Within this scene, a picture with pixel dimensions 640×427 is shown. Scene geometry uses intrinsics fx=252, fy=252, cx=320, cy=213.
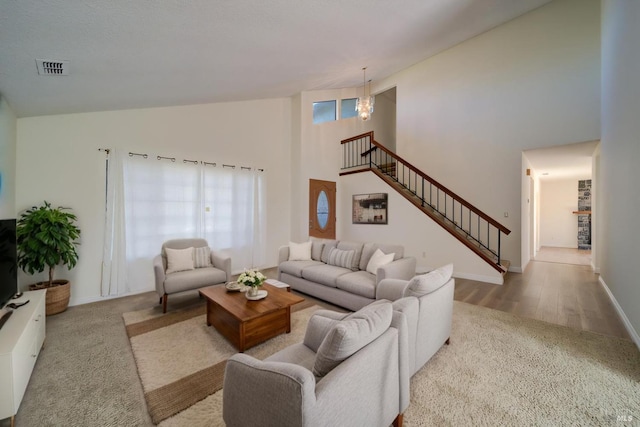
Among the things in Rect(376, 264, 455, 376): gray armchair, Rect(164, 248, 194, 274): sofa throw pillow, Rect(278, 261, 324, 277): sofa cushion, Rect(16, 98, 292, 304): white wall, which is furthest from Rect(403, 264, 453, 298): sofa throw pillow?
Rect(16, 98, 292, 304): white wall

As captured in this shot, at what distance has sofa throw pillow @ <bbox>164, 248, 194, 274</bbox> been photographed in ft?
12.3

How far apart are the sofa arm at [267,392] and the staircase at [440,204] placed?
495cm

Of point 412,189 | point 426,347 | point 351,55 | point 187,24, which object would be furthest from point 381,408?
point 412,189

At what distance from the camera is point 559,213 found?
361 inches

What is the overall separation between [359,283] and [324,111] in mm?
5397

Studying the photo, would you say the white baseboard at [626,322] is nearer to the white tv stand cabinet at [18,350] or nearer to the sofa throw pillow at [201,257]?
the white tv stand cabinet at [18,350]

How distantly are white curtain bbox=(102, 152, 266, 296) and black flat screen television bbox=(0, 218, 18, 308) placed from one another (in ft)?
5.01

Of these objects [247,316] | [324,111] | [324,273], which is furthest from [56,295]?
[324,111]

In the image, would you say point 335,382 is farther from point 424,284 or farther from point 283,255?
point 283,255

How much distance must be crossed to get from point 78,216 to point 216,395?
3535 mm

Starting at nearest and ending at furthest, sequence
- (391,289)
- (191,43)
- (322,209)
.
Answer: (191,43) → (391,289) → (322,209)

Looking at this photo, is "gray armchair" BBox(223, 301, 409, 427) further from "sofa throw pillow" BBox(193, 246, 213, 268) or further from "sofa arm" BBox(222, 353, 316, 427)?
"sofa throw pillow" BBox(193, 246, 213, 268)

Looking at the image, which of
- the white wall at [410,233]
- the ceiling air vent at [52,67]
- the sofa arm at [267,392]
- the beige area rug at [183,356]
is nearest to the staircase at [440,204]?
the white wall at [410,233]

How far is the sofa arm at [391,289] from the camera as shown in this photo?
8.61 feet
